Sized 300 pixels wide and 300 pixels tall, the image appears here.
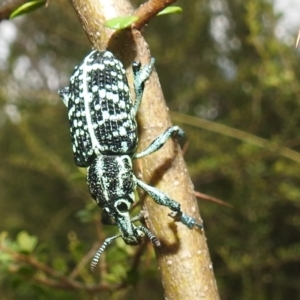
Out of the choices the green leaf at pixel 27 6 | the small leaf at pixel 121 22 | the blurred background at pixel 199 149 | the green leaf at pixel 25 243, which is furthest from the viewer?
the blurred background at pixel 199 149

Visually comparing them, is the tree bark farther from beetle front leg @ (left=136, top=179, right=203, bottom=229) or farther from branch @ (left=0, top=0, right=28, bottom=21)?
branch @ (left=0, top=0, right=28, bottom=21)

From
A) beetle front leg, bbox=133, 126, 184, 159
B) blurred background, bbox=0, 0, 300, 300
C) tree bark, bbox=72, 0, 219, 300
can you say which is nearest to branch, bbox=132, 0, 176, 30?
tree bark, bbox=72, 0, 219, 300

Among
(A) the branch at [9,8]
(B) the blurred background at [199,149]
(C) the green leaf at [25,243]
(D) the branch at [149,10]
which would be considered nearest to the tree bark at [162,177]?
(D) the branch at [149,10]

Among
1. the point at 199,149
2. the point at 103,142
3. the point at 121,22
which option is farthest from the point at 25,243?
the point at 199,149

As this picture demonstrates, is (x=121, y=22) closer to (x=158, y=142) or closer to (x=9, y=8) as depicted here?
(x=158, y=142)

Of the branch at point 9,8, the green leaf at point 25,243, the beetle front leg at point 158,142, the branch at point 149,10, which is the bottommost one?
the green leaf at point 25,243

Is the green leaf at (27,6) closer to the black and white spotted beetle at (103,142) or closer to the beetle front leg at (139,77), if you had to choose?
the black and white spotted beetle at (103,142)

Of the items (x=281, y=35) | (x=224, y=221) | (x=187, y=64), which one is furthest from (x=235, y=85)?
(x=224, y=221)
